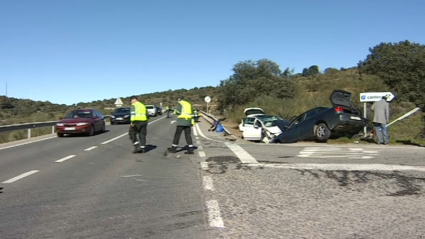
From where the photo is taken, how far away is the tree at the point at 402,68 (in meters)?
40.4

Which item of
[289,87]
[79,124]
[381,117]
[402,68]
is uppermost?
[402,68]

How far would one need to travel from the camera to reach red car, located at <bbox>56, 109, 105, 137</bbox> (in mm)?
20828

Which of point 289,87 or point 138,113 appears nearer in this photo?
point 138,113

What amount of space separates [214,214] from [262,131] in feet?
44.6

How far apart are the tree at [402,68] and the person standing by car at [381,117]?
22.2 meters

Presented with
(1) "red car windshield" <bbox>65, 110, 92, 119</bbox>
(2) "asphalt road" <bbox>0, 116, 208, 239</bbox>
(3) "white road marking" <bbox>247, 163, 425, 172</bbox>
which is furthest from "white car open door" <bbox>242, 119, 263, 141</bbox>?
(3) "white road marking" <bbox>247, 163, 425, 172</bbox>

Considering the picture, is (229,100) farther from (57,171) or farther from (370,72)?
(57,171)

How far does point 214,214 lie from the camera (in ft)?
18.0

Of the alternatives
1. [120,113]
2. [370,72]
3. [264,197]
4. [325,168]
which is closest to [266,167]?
[325,168]

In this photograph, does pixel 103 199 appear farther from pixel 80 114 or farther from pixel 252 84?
pixel 252 84

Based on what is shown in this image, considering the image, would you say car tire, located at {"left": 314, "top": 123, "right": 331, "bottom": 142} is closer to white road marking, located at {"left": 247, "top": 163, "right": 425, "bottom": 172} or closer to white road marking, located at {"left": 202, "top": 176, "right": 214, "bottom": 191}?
white road marking, located at {"left": 247, "top": 163, "right": 425, "bottom": 172}

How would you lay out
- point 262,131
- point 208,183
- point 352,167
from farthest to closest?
point 262,131 → point 352,167 → point 208,183

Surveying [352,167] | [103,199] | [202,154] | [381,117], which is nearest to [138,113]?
[202,154]

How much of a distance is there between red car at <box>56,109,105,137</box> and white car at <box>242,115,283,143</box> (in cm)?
809
